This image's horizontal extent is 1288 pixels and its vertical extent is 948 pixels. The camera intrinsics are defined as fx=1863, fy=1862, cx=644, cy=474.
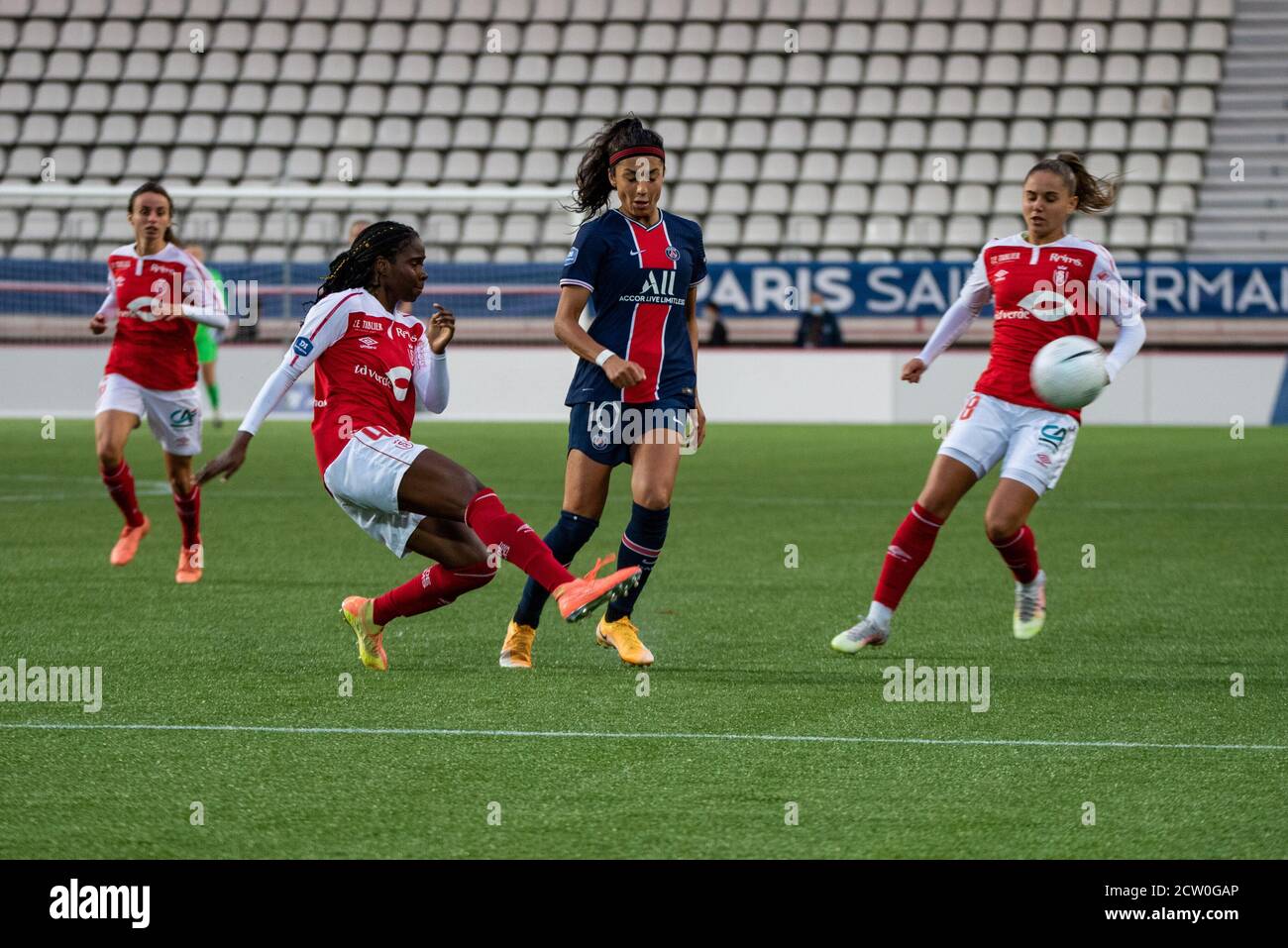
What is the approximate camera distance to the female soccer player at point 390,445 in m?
6.39

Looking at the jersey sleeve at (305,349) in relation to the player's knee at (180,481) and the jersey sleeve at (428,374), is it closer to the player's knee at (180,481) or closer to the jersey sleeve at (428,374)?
the jersey sleeve at (428,374)

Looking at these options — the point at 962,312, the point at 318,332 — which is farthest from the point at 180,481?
the point at 962,312

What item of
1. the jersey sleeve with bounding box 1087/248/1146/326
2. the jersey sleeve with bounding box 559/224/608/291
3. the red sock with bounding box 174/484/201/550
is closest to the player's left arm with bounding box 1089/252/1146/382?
the jersey sleeve with bounding box 1087/248/1146/326

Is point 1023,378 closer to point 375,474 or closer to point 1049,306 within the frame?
point 1049,306

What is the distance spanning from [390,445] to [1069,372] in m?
2.57

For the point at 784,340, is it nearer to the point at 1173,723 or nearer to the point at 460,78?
the point at 460,78

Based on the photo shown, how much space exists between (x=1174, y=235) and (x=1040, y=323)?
20.5m

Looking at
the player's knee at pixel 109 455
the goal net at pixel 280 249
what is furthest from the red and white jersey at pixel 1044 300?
the goal net at pixel 280 249

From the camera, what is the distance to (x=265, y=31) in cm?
3212

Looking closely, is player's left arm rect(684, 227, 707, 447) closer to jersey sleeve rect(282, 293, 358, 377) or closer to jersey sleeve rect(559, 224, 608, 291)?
jersey sleeve rect(559, 224, 608, 291)

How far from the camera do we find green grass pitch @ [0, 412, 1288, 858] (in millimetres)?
4594

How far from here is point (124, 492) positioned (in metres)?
10.3

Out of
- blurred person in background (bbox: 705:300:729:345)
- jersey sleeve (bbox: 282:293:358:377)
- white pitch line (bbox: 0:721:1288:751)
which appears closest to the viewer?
white pitch line (bbox: 0:721:1288:751)
